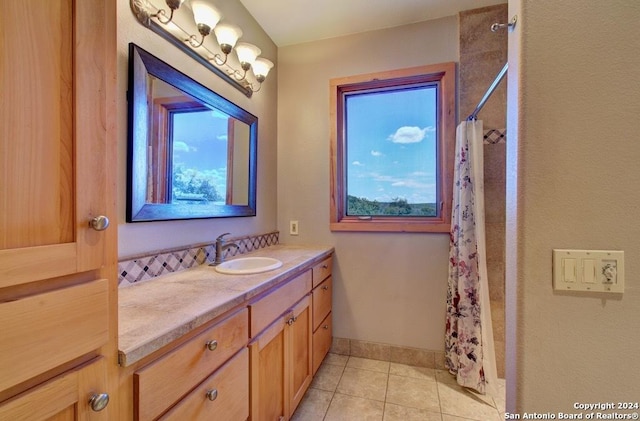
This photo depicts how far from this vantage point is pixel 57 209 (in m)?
0.52

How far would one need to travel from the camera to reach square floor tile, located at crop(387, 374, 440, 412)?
1.66 meters

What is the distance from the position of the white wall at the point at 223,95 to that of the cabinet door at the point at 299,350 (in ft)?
2.24

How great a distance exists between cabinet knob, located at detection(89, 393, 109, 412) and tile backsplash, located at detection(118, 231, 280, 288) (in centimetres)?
60

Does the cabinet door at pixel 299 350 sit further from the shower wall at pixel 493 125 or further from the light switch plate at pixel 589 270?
the shower wall at pixel 493 125

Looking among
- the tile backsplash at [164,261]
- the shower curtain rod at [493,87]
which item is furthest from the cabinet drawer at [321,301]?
the shower curtain rod at [493,87]

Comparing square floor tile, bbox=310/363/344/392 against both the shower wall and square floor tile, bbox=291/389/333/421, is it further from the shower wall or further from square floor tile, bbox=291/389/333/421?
the shower wall

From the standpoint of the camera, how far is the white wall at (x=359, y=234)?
6.74ft

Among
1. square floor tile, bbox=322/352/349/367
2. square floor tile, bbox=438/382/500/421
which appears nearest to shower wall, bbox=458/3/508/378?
square floor tile, bbox=438/382/500/421

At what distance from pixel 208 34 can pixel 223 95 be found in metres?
0.34

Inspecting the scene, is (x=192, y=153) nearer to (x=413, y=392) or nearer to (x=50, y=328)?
(x=50, y=328)

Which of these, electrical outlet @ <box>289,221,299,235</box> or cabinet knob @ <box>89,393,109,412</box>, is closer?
cabinet knob @ <box>89,393,109,412</box>

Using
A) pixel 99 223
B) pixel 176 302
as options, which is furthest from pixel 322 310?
pixel 99 223

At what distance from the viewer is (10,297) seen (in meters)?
0.45

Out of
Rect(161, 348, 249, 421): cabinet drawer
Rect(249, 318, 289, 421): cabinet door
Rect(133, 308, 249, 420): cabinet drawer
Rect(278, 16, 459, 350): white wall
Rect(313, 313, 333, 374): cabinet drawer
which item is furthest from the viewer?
Rect(278, 16, 459, 350): white wall
